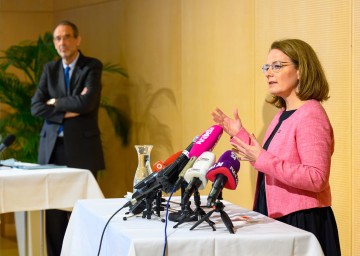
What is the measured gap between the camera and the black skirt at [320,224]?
3.25 m

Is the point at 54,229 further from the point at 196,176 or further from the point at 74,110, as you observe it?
the point at 196,176

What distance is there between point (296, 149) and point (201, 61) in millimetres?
3482

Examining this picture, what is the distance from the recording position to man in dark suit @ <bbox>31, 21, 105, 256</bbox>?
6.39 metres

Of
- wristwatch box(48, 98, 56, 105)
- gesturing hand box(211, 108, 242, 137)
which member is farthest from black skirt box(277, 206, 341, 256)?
wristwatch box(48, 98, 56, 105)

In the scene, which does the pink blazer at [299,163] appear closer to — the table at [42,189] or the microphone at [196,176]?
the microphone at [196,176]

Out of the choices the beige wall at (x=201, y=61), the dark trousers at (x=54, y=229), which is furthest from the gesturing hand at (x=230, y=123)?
the dark trousers at (x=54, y=229)

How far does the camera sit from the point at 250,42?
19.3 ft

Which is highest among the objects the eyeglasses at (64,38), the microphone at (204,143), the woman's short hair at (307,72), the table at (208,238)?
the eyeglasses at (64,38)

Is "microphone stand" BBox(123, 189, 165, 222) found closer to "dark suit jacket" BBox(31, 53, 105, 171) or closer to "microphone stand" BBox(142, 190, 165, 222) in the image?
"microphone stand" BBox(142, 190, 165, 222)

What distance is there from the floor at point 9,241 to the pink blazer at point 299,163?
4418mm

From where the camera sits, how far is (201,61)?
21.8 feet

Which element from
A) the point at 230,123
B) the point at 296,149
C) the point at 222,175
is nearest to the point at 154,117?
the point at 230,123

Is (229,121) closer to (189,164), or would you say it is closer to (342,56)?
(189,164)

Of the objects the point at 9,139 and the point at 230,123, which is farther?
the point at 9,139
